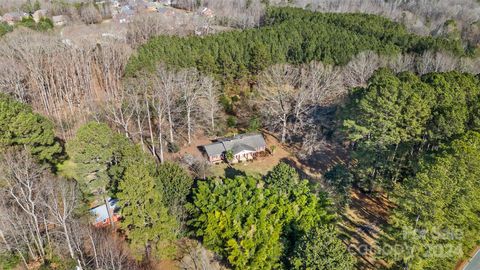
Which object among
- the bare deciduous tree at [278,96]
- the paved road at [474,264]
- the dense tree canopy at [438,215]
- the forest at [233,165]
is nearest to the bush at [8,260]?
the forest at [233,165]

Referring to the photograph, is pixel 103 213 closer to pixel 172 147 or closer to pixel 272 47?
pixel 172 147

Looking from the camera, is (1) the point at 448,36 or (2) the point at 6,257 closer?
(2) the point at 6,257

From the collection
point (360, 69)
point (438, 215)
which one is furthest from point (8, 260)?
point (360, 69)

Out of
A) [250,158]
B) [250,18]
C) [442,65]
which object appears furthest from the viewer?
[250,18]

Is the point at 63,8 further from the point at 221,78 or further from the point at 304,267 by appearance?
the point at 304,267

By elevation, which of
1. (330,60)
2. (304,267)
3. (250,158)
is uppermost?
(330,60)

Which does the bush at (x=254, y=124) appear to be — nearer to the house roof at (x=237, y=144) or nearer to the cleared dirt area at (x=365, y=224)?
the house roof at (x=237, y=144)

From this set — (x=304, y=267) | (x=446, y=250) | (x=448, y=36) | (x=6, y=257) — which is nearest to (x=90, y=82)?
(x=6, y=257)

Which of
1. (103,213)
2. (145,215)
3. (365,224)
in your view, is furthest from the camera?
(365,224)

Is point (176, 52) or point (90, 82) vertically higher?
point (176, 52)
